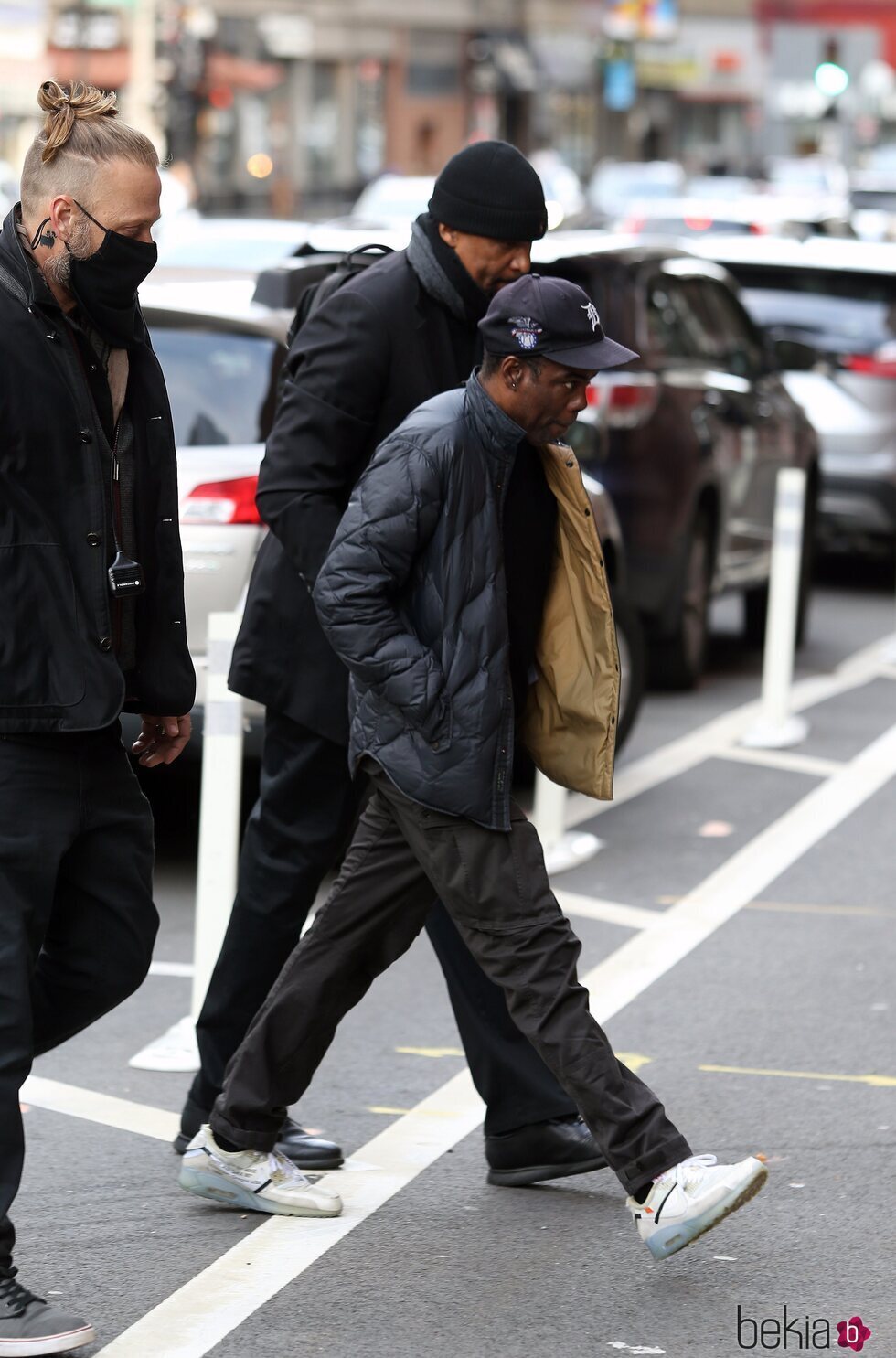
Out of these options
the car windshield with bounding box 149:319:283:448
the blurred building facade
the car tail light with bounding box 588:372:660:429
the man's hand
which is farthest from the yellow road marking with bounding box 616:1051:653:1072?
the blurred building facade

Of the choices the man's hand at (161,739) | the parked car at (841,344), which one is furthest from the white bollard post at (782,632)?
the man's hand at (161,739)

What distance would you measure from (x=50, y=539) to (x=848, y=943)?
3.64m

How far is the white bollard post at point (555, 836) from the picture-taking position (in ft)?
25.0

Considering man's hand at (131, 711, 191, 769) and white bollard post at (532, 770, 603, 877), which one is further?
white bollard post at (532, 770, 603, 877)

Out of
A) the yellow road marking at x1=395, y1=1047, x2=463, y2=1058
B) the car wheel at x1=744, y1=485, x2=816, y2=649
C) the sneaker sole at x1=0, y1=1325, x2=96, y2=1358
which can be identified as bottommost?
the car wheel at x1=744, y1=485, x2=816, y2=649

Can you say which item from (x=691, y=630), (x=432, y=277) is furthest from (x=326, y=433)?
(x=691, y=630)

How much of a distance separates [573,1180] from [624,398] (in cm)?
565

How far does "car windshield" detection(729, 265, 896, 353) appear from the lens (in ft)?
46.5

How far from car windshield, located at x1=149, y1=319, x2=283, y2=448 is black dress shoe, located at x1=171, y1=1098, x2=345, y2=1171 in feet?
9.12

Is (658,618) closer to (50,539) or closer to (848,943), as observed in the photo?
(848,943)

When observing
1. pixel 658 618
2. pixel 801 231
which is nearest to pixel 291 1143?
pixel 658 618

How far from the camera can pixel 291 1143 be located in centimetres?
491

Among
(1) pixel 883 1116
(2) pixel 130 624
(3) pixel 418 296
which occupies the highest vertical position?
(3) pixel 418 296

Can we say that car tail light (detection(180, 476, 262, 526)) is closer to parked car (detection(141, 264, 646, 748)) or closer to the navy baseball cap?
parked car (detection(141, 264, 646, 748))
